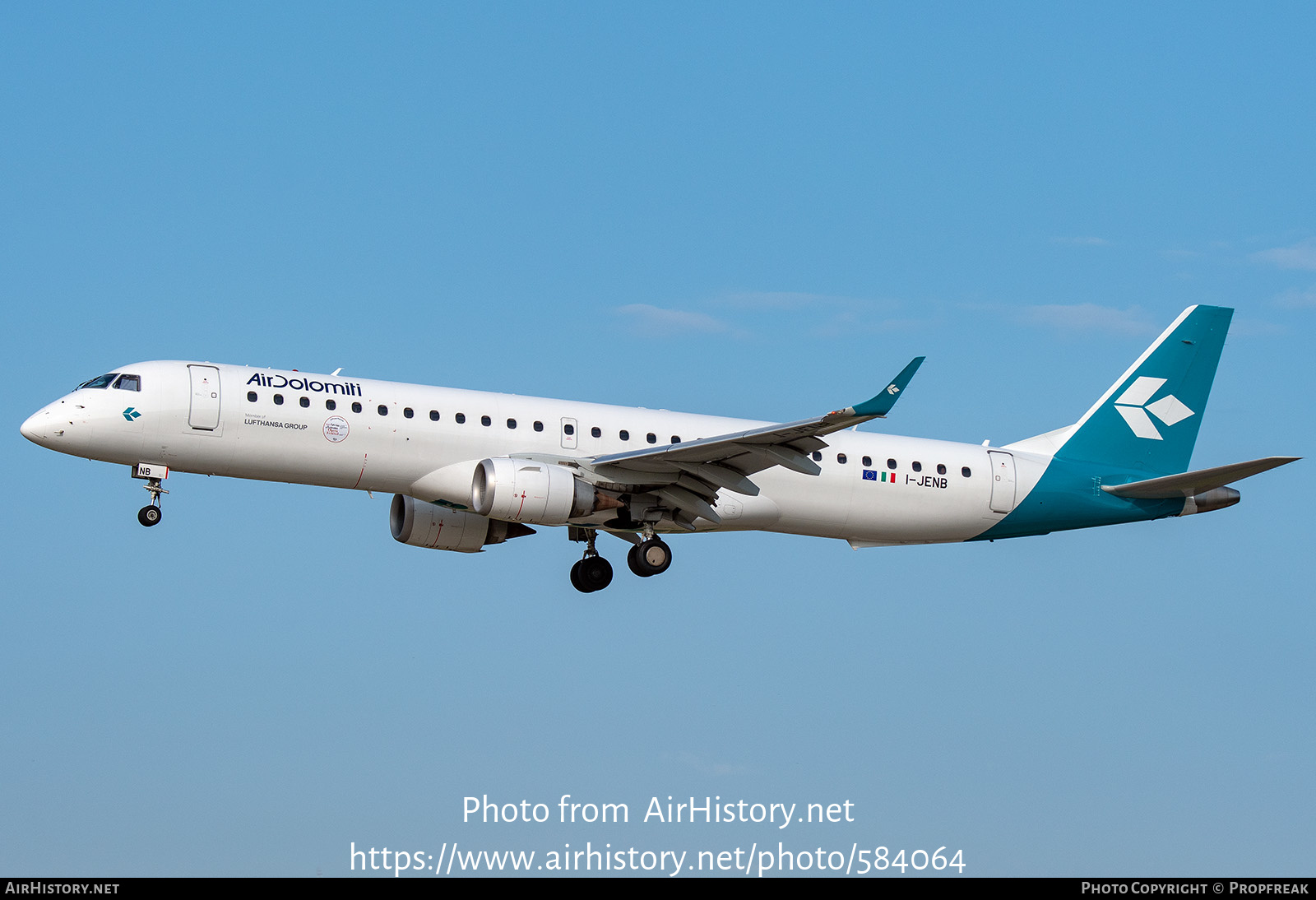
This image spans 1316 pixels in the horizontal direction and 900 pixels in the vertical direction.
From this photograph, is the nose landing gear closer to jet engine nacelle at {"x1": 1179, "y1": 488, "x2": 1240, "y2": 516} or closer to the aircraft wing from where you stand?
the aircraft wing

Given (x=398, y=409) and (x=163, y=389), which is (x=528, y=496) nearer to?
(x=398, y=409)

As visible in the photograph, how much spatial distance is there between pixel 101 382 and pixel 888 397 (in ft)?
53.3

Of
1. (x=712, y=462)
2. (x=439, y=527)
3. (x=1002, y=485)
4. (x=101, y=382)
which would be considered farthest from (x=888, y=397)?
(x=101, y=382)

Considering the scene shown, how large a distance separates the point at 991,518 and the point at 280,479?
55.1 feet

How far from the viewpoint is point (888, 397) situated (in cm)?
3014

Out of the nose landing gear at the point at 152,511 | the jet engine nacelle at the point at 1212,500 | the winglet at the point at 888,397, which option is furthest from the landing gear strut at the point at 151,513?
the jet engine nacelle at the point at 1212,500

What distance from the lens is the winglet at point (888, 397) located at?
30078mm

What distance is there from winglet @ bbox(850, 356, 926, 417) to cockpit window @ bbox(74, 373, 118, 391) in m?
15.4

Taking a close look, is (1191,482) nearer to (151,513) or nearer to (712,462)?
(712,462)

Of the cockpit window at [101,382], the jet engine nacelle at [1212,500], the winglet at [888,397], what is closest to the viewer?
the winglet at [888,397]

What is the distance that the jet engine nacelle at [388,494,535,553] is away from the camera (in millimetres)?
37219

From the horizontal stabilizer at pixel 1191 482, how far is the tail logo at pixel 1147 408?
1741 millimetres

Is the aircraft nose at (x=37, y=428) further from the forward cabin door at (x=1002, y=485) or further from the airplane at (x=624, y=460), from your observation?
the forward cabin door at (x=1002, y=485)

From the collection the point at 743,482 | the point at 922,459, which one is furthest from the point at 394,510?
the point at 922,459
